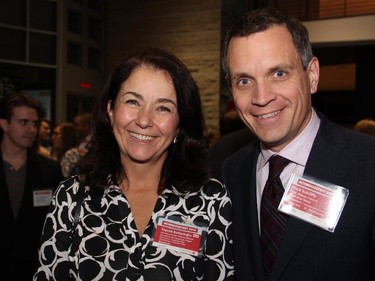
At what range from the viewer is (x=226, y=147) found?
3859 mm

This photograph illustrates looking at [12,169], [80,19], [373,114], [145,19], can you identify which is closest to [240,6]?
[145,19]

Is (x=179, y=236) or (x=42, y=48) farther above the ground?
(x=42, y=48)

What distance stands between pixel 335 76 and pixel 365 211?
Answer: 11.2m

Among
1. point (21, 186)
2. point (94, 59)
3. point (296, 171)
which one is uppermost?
point (94, 59)

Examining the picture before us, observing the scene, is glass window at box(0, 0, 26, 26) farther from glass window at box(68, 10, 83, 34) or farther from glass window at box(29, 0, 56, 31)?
glass window at box(68, 10, 83, 34)

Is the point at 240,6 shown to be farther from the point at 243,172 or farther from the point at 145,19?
the point at 243,172

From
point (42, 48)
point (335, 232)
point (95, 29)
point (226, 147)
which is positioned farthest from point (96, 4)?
point (335, 232)

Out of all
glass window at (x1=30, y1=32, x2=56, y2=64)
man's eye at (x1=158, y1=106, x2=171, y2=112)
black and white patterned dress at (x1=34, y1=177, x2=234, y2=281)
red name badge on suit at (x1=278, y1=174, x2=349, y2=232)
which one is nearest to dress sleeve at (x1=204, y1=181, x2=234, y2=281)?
black and white patterned dress at (x1=34, y1=177, x2=234, y2=281)

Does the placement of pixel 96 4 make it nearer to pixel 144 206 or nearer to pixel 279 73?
pixel 144 206

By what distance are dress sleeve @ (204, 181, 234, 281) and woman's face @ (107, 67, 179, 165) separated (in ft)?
1.21

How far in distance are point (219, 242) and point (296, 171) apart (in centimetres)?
47

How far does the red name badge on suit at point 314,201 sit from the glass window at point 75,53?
34.3ft

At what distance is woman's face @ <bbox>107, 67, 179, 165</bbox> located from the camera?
199 cm

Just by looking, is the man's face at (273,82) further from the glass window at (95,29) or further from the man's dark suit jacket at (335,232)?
the glass window at (95,29)
